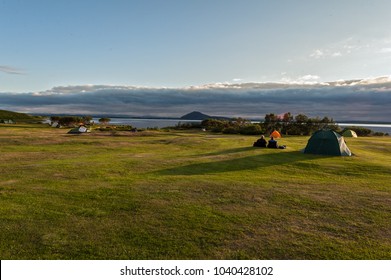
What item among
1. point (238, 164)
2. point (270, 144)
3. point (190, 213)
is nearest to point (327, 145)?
point (270, 144)

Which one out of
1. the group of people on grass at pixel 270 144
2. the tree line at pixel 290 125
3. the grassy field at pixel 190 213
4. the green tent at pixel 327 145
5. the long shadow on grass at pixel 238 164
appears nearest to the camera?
the grassy field at pixel 190 213

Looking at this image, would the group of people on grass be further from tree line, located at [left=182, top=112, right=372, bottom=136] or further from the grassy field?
tree line, located at [left=182, top=112, right=372, bottom=136]

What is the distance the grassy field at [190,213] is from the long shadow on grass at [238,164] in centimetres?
34

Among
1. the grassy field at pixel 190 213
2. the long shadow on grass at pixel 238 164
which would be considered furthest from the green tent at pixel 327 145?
the grassy field at pixel 190 213

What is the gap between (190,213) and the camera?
10.6m

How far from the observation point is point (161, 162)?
22078mm

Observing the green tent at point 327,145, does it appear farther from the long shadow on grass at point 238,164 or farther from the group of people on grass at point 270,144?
the group of people on grass at point 270,144

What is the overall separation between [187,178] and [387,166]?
15881mm

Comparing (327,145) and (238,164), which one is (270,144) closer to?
(327,145)

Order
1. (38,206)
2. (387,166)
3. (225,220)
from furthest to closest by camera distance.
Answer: (387,166) < (38,206) < (225,220)

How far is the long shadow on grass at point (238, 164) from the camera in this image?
19.2 metres

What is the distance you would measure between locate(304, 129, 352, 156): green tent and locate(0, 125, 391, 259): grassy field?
699 centimetres
